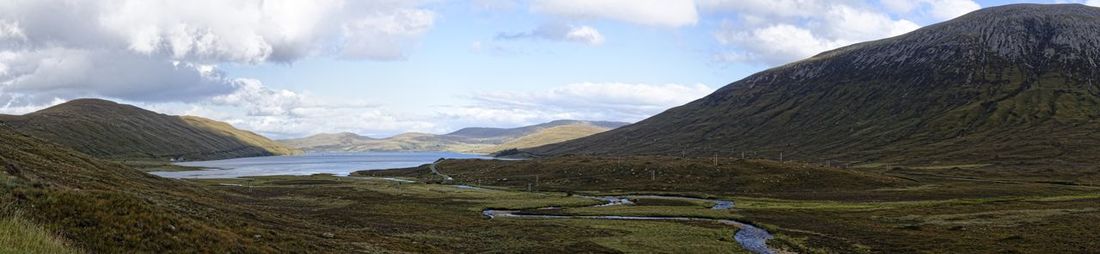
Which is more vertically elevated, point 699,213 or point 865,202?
point 865,202

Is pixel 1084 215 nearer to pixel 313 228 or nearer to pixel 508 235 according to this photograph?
pixel 508 235

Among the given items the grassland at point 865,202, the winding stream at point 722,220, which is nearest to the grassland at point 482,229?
the winding stream at point 722,220

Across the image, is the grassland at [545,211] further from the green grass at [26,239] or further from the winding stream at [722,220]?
the winding stream at [722,220]

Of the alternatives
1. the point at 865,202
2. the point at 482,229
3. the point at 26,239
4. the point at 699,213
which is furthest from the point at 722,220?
the point at 26,239

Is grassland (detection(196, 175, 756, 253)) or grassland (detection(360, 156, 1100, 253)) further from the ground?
grassland (detection(360, 156, 1100, 253))

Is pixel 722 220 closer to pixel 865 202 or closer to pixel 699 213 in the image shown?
pixel 699 213

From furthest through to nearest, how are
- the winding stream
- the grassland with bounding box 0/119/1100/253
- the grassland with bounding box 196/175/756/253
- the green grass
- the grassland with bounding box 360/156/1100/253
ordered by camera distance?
the winding stream
the grassland with bounding box 360/156/1100/253
the grassland with bounding box 196/175/756/253
the grassland with bounding box 0/119/1100/253
the green grass

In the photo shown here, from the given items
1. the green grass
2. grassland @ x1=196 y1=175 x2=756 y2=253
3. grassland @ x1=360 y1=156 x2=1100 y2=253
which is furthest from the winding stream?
the green grass

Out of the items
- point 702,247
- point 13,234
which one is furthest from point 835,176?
point 13,234

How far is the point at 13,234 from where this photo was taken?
23594mm

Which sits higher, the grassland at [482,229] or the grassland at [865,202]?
the grassland at [865,202]

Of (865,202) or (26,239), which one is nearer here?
(26,239)

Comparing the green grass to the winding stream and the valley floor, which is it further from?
the winding stream

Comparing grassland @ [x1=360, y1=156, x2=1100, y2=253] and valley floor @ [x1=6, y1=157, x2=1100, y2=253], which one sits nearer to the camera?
valley floor @ [x1=6, y1=157, x2=1100, y2=253]
